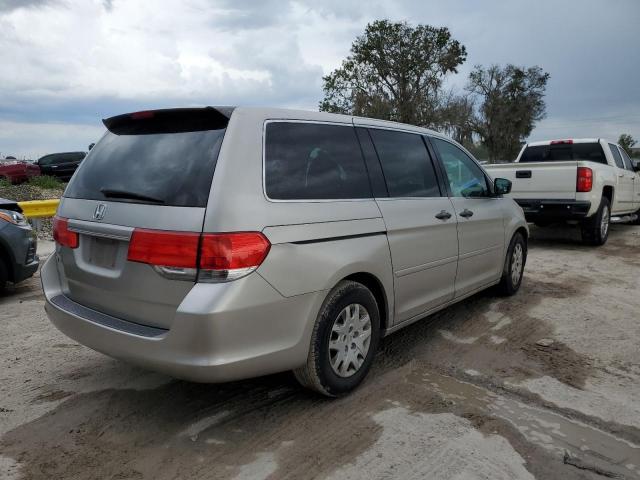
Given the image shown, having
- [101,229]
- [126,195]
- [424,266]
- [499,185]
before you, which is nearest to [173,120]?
[126,195]

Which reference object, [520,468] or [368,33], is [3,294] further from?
[368,33]

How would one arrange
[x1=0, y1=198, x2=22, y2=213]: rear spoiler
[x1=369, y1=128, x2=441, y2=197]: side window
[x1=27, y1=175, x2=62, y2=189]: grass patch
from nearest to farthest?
1. [x1=369, y1=128, x2=441, y2=197]: side window
2. [x1=0, y1=198, x2=22, y2=213]: rear spoiler
3. [x1=27, y1=175, x2=62, y2=189]: grass patch

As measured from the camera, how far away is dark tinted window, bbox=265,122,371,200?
2.87 m

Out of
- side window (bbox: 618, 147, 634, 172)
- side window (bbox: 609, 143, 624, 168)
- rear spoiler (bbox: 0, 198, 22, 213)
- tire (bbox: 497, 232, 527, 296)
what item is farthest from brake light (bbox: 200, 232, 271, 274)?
side window (bbox: 618, 147, 634, 172)

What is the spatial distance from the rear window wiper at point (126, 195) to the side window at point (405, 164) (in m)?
1.63

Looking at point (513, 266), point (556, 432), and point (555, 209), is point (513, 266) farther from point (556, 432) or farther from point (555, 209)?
point (555, 209)

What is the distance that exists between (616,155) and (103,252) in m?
10.4

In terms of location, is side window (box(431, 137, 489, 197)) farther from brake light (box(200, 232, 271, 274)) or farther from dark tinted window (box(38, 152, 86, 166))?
dark tinted window (box(38, 152, 86, 166))

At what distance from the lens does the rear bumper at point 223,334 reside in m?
2.48

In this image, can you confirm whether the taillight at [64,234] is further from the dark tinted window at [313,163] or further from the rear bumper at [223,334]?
the dark tinted window at [313,163]

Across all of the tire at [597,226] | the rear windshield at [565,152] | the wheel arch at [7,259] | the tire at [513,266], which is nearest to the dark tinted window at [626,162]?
the rear windshield at [565,152]

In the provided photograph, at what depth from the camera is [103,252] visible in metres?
2.89

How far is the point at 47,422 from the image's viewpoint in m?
3.01

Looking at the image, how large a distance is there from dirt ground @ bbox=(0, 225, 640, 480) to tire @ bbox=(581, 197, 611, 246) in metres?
4.79
